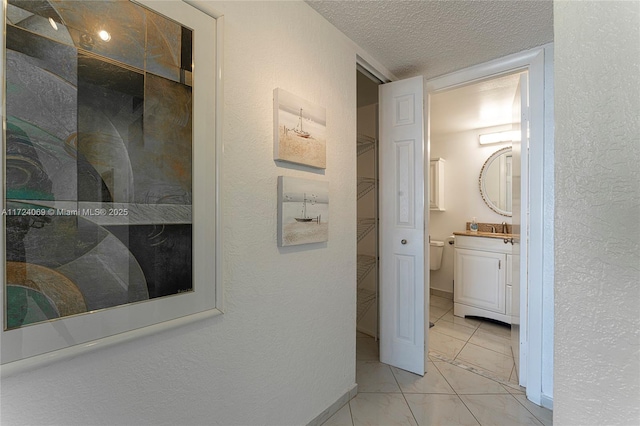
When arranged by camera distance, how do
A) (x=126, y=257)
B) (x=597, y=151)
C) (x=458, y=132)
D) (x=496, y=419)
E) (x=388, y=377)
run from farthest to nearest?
(x=458, y=132) → (x=388, y=377) → (x=496, y=419) → (x=126, y=257) → (x=597, y=151)

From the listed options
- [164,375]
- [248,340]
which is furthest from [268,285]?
[164,375]

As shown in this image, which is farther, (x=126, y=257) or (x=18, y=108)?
(x=126, y=257)

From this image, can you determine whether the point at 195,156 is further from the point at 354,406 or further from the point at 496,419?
the point at 496,419

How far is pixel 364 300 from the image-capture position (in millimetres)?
3010

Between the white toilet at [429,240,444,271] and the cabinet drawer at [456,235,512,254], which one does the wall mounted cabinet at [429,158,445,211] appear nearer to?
the white toilet at [429,240,444,271]

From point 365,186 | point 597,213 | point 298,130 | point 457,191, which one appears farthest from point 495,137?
point 597,213

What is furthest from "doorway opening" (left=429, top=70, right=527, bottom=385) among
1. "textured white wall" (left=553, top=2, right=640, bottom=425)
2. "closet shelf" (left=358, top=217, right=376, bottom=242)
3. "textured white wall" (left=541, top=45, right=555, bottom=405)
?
"textured white wall" (left=553, top=2, right=640, bottom=425)

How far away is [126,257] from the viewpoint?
892 millimetres

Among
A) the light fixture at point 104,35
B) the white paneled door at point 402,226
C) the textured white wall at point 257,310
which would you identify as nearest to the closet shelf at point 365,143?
the white paneled door at point 402,226

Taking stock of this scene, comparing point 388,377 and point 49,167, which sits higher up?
point 49,167

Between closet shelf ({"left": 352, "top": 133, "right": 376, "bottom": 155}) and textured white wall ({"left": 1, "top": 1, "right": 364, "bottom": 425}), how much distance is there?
1.07 metres

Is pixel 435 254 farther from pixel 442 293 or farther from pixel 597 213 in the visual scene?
pixel 597 213

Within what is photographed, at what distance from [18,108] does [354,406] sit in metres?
2.09

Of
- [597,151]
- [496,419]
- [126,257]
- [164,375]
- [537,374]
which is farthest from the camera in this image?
[537,374]
